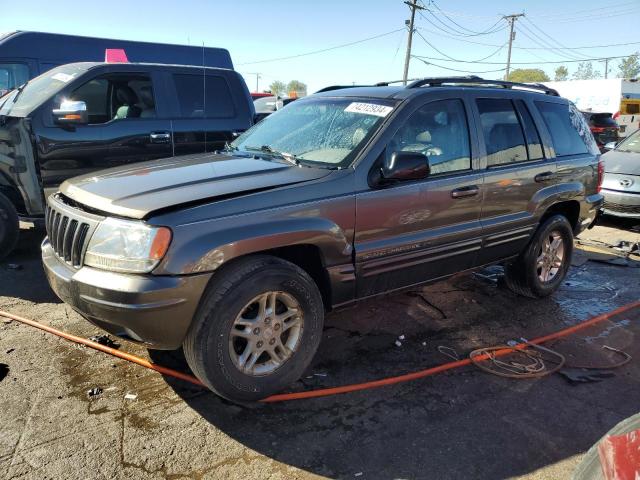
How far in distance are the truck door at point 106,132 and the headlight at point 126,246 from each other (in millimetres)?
2988

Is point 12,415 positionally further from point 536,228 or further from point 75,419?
point 536,228

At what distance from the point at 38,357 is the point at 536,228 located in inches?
163

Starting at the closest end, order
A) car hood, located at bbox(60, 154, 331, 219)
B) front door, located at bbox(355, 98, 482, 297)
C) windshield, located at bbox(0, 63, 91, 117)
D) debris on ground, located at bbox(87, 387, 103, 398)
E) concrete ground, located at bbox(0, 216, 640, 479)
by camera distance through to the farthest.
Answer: concrete ground, located at bbox(0, 216, 640, 479) → car hood, located at bbox(60, 154, 331, 219) → debris on ground, located at bbox(87, 387, 103, 398) → front door, located at bbox(355, 98, 482, 297) → windshield, located at bbox(0, 63, 91, 117)

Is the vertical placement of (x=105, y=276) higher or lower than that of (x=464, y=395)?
higher

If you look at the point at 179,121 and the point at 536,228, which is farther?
the point at 179,121

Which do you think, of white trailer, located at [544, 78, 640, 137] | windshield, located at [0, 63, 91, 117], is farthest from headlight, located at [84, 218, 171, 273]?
white trailer, located at [544, 78, 640, 137]

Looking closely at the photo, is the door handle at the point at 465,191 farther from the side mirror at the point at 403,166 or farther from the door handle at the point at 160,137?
the door handle at the point at 160,137

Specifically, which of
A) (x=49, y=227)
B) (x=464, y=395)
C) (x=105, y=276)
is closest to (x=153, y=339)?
(x=105, y=276)

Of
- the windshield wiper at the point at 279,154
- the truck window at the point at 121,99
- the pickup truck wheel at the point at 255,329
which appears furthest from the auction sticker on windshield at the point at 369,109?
the truck window at the point at 121,99

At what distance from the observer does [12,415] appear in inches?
111

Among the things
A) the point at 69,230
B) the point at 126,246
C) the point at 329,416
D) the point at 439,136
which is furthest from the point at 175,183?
the point at 439,136

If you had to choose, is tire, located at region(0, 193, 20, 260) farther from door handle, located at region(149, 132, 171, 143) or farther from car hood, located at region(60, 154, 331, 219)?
car hood, located at region(60, 154, 331, 219)

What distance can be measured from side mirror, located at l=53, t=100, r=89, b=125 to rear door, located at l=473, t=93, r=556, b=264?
3.69 m

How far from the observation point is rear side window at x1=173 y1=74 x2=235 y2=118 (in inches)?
242
